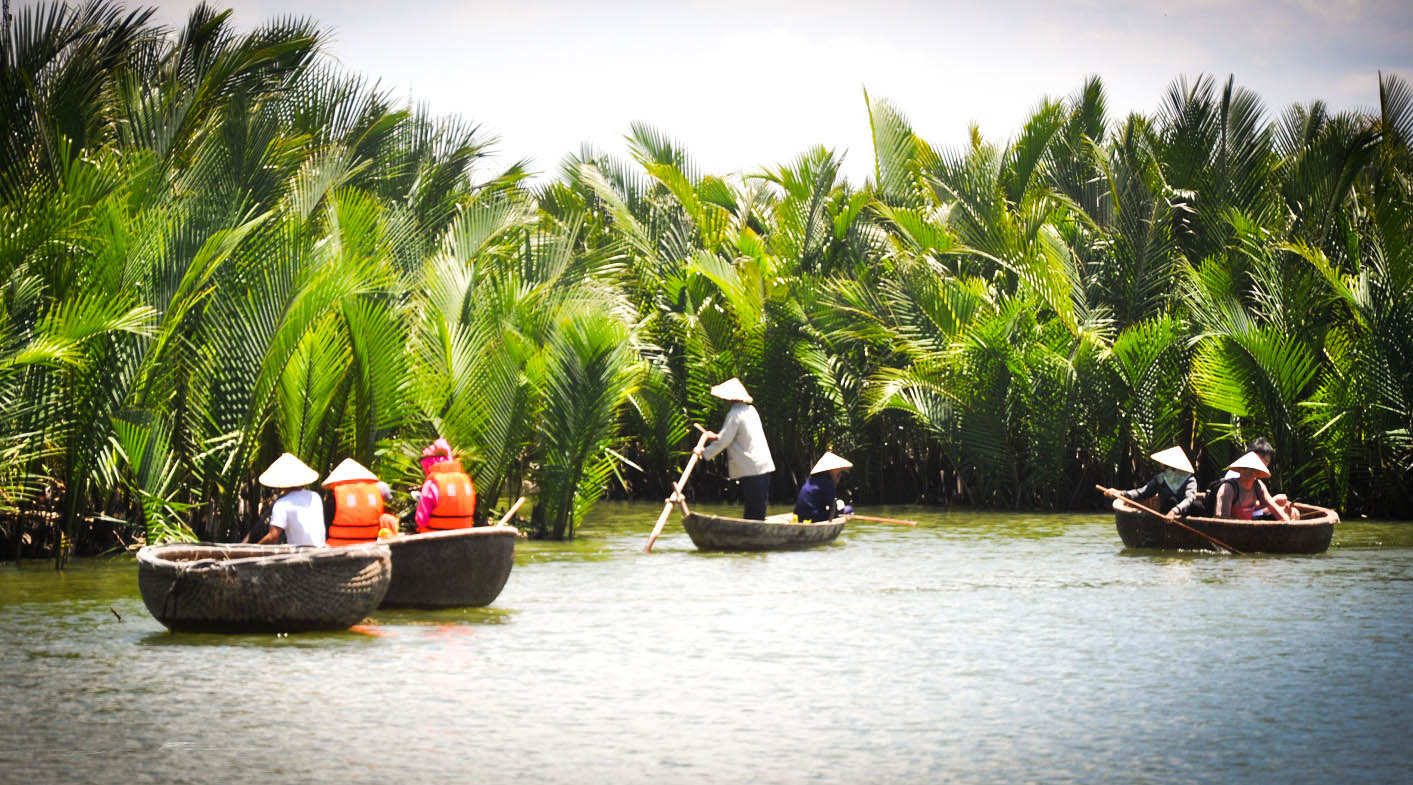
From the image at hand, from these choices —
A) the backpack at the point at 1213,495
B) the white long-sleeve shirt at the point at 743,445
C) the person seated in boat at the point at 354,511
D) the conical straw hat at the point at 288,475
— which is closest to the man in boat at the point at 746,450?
the white long-sleeve shirt at the point at 743,445

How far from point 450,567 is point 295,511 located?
1.15 meters

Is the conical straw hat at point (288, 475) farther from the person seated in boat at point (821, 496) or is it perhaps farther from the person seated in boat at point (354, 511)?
the person seated in boat at point (821, 496)

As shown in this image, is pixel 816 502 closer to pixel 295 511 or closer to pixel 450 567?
pixel 450 567

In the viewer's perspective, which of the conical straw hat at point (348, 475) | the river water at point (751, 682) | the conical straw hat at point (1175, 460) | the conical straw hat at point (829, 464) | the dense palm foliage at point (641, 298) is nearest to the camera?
the river water at point (751, 682)

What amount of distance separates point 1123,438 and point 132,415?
12.5 metres

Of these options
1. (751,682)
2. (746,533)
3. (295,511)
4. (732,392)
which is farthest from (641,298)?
(751,682)

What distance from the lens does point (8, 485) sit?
13844mm

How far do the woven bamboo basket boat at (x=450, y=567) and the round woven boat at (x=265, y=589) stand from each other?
0.98 meters

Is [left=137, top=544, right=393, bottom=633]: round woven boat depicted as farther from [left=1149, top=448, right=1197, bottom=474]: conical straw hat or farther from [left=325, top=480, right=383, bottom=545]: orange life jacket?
[left=1149, top=448, right=1197, bottom=474]: conical straw hat

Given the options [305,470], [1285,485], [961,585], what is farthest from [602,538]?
[1285,485]

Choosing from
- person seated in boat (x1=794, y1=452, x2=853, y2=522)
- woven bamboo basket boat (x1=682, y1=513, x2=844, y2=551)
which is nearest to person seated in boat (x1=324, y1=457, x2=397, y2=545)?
woven bamboo basket boat (x1=682, y1=513, x2=844, y2=551)

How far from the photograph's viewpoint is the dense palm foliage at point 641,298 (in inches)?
580

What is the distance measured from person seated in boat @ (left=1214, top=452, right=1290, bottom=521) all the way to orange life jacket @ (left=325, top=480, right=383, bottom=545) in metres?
8.65

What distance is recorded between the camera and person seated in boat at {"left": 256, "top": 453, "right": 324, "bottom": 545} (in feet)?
39.7
